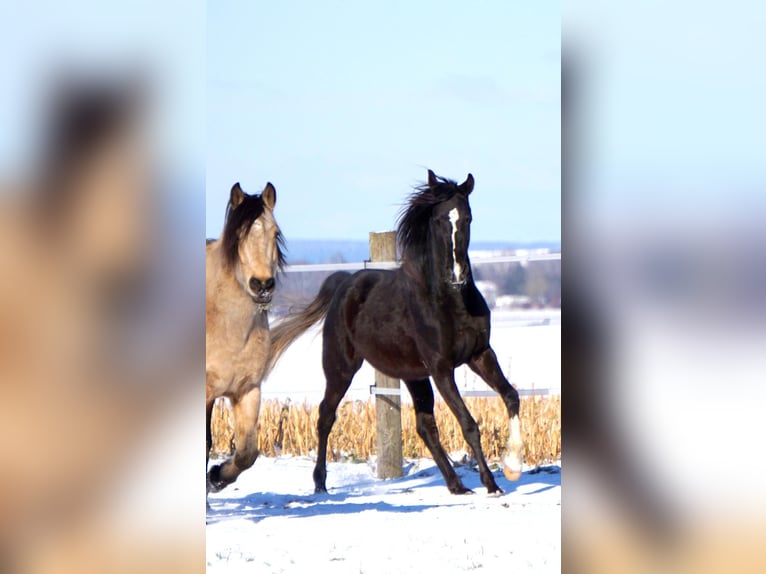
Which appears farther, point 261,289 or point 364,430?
point 364,430

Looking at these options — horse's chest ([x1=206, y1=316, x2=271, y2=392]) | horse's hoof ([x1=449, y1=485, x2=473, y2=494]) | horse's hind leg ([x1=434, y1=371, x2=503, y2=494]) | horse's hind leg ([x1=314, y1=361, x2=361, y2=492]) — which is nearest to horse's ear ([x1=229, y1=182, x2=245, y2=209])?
horse's chest ([x1=206, y1=316, x2=271, y2=392])

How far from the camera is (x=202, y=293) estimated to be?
1.76m

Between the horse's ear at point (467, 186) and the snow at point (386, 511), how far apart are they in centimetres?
49

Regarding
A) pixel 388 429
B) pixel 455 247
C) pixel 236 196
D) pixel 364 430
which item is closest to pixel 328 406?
pixel 364 430

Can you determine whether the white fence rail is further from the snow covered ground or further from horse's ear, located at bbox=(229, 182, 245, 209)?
the snow covered ground

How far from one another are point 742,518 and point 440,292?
5.50ft

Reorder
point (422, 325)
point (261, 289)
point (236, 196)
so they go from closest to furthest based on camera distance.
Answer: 1. point (236, 196)
2. point (261, 289)
3. point (422, 325)

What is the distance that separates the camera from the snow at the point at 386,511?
3039 mm

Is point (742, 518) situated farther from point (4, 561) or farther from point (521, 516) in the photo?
point (4, 561)

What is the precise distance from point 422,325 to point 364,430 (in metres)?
0.57

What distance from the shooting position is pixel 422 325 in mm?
3539

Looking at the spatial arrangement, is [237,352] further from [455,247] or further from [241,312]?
[455,247]

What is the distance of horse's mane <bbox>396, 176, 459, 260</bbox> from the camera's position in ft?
10.9

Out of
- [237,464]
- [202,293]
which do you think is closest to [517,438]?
[237,464]
